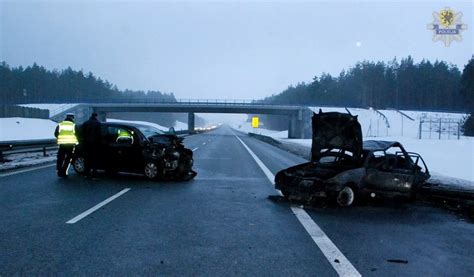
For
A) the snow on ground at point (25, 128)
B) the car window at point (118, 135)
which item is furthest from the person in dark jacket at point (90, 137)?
the snow on ground at point (25, 128)

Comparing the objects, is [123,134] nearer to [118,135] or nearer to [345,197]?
[118,135]

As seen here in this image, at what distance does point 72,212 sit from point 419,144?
27.6m

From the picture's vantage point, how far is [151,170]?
11648mm

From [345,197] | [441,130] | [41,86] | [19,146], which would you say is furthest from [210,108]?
[41,86]

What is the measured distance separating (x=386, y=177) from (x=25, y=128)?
49.0 m

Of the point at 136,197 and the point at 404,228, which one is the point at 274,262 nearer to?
the point at 404,228

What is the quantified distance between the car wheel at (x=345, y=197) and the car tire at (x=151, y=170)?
A: 17.8ft

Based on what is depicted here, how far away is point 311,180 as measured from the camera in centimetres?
838

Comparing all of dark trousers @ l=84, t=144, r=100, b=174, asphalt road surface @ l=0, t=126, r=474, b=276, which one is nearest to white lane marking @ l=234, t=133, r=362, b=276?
asphalt road surface @ l=0, t=126, r=474, b=276

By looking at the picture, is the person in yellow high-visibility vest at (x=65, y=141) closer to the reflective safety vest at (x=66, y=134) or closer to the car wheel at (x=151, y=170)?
the reflective safety vest at (x=66, y=134)

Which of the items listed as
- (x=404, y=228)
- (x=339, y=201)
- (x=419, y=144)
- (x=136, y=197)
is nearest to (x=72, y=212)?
(x=136, y=197)

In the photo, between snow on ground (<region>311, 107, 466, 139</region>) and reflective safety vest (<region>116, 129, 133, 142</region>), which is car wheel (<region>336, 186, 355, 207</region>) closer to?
reflective safety vest (<region>116, 129, 133, 142</region>)

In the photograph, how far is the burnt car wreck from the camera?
8.38m

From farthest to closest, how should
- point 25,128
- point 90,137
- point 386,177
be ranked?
point 25,128, point 90,137, point 386,177
